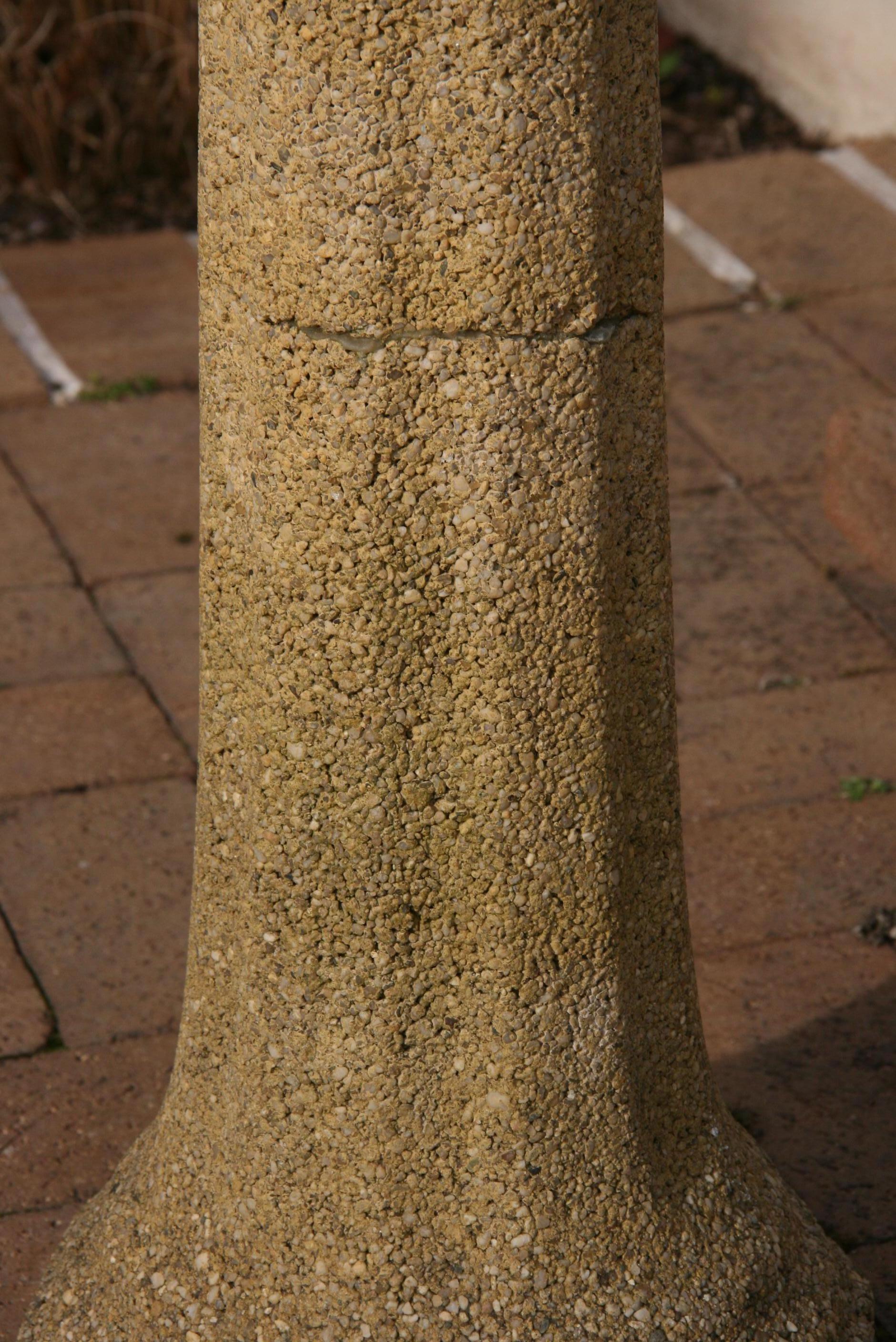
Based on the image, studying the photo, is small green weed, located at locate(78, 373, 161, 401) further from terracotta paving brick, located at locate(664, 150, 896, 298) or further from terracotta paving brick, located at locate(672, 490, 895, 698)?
terracotta paving brick, located at locate(664, 150, 896, 298)

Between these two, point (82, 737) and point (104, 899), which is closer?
point (104, 899)

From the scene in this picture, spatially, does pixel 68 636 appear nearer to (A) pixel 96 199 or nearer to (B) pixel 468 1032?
(B) pixel 468 1032

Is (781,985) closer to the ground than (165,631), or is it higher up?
higher up

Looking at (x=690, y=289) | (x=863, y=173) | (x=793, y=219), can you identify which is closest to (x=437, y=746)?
(x=690, y=289)

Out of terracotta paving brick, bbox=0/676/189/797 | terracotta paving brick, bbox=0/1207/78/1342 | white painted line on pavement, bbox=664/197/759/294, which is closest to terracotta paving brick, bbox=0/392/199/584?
terracotta paving brick, bbox=0/676/189/797

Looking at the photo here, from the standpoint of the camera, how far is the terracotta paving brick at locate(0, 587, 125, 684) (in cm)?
414

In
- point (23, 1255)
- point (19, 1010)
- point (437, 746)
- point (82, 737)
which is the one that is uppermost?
point (437, 746)

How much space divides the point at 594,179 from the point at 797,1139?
169cm

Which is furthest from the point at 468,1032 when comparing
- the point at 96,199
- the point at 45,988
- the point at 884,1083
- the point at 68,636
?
the point at 96,199

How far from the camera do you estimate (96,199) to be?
678 cm

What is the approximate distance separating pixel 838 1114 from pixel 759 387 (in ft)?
9.60

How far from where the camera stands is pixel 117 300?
595cm

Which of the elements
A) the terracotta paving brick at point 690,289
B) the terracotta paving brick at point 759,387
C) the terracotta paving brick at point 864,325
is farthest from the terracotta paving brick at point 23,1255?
the terracotta paving brick at point 690,289

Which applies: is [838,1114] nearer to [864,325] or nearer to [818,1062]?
[818,1062]
